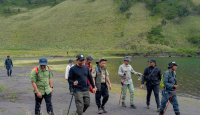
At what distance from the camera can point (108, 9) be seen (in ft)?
378

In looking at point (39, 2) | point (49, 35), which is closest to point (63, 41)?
point (49, 35)

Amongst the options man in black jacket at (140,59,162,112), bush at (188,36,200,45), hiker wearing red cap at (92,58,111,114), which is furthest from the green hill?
hiker wearing red cap at (92,58,111,114)

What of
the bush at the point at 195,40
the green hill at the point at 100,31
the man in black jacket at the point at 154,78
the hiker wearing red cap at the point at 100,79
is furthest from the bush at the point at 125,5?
the hiker wearing red cap at the point at 100,79

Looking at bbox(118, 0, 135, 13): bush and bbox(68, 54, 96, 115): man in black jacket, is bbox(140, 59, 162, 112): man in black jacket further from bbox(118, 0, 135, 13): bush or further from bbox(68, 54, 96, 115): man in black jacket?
bbox(118, 0, 135, 13): bush

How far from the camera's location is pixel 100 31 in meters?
94.8

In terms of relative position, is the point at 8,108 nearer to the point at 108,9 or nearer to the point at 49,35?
the point at 49,35

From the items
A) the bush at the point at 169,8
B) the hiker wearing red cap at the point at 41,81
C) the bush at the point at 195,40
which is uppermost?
the bush at the point at 169,8

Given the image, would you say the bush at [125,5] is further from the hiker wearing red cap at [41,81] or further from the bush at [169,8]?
the hiker wearing red cap at [41,81]

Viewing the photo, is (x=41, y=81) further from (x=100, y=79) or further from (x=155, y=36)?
(x=155, y=36)

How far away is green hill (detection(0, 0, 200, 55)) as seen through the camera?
81562mm

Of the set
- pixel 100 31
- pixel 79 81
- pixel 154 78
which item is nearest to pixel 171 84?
pixel 154 78

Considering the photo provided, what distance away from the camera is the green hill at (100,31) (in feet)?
268

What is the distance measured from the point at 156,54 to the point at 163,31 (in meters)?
26.5

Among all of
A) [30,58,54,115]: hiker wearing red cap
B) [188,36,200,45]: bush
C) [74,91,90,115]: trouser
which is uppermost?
[188,36,200,45]: bush
